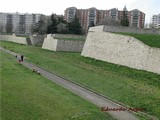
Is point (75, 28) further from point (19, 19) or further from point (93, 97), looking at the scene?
point (19, 19)

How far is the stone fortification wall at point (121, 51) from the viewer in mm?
28828

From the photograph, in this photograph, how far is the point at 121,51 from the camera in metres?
34.5

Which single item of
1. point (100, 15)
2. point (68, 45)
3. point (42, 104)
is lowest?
point (42, 104)

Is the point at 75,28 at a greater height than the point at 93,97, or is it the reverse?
the point at 75,28

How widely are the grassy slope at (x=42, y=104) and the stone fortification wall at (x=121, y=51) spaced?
960cm

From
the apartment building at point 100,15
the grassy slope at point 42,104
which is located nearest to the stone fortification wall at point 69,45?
the grassy slope at point 42,104

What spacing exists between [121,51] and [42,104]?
1884 centimetres

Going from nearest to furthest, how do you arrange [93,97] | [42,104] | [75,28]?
[42,104] < [93,97] < [75,28]

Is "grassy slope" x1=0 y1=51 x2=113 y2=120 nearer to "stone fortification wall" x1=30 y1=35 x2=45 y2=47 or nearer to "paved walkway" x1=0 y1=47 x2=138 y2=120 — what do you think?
"paved walkway" x1=0 y1=47 x2=138 y2=120

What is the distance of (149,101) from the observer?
1795cm

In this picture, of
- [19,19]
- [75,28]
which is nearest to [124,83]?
[75,28]

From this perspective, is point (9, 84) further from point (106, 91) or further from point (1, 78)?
point (106, 91)

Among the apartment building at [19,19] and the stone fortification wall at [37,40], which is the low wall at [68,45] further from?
the apartment building at [19,19]

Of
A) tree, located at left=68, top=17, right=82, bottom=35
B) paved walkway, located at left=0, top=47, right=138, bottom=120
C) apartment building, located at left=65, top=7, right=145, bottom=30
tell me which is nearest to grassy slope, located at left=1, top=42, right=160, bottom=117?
paved walkway, located at left=0, top=47, right=138, bottom=120
